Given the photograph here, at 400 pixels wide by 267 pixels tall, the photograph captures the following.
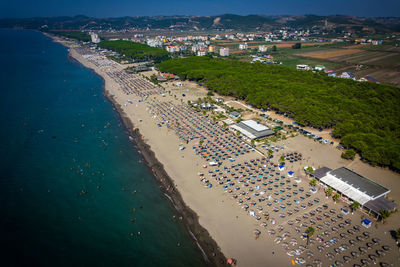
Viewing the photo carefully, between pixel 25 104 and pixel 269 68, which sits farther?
pixel 269 68

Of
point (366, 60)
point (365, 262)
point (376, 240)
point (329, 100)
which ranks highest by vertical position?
point (366, 60)

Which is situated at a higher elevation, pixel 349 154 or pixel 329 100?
pixel 329 100

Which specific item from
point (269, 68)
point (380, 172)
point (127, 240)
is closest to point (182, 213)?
point (127, 240)

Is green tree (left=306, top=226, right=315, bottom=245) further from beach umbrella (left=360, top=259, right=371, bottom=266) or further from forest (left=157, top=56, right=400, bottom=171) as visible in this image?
forest (left=157, top=56, right=400, bottom=171)

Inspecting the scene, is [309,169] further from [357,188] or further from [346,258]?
[346,258]

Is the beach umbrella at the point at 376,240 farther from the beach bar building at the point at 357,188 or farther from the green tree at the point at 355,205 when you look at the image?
the green tree at the point at 355,205

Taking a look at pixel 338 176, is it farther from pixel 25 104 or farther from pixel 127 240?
pixel 25 104

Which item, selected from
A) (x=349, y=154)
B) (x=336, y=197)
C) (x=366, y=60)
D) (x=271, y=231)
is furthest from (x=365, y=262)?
(x=366, y=60)
